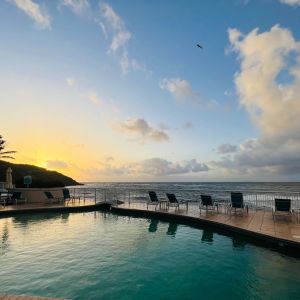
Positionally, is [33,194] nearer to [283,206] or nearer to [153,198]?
[153,198]

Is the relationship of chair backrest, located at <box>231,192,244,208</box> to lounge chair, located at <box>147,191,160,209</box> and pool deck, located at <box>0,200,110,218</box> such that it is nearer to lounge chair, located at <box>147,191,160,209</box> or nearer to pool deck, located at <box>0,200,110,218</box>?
lounge chair, located at <box>147,191,160,209</box>

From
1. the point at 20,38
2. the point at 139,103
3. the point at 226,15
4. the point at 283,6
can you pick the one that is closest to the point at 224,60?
the point at 226,15

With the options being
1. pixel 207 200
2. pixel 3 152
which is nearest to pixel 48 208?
pixel 207 200

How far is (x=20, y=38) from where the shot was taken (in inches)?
488

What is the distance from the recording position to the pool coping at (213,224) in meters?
8.60

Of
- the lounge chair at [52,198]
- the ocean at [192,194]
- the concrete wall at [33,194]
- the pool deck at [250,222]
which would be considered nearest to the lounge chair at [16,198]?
the concrete wall at [33,194]

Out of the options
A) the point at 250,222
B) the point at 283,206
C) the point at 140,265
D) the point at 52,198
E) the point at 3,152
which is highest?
the point at 3,152

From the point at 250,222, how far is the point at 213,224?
4.92 feet

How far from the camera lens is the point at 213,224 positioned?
39.2 ft

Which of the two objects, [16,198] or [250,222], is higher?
[16,198]

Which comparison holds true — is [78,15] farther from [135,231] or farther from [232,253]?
[232,253]

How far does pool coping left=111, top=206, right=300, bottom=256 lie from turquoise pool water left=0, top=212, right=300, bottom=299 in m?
0.37

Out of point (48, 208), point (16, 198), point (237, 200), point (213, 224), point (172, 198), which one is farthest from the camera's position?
point (16, 198)

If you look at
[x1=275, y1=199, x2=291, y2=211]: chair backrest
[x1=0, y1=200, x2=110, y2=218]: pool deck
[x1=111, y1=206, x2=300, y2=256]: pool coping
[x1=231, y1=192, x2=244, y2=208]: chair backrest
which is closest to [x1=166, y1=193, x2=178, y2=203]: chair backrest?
[x1=111, y1=206, x2=300, y2=256]: pool coping
